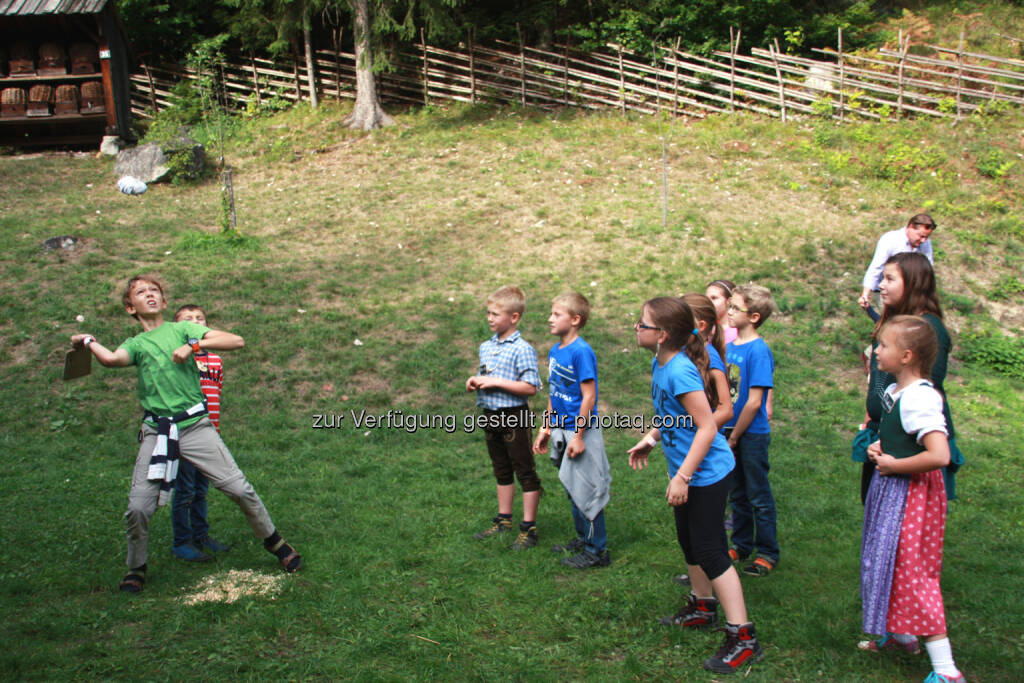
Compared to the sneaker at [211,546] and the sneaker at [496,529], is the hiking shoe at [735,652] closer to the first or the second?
the sneaker at [496,529]

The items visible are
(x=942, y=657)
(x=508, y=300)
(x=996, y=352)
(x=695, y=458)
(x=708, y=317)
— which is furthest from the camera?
(x=996, y=352)

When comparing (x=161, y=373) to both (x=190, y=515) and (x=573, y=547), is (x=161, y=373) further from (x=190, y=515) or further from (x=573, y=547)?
(x=573, y=547)

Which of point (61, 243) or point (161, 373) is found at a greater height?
point (61, 243)

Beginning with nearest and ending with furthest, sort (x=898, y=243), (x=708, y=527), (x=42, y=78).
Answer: (x=708, y=527) < (x=898, y=243) < (x=42, y=78)

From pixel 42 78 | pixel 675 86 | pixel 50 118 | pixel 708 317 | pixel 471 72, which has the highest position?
pixel 42 78

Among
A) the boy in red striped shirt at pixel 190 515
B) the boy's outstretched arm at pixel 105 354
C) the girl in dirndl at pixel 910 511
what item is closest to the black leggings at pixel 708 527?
the girl in dirndl at pixel 910 511

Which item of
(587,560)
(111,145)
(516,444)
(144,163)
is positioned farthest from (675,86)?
(587,560)

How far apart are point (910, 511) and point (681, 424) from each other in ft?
3.29

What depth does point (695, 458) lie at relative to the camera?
3305 mm

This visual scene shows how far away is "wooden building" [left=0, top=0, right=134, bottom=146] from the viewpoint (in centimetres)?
1680

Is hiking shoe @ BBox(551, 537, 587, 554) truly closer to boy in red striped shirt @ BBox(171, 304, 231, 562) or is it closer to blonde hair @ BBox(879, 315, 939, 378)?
boy in red striped shirt @ BBox(171, 304, 231, 562)

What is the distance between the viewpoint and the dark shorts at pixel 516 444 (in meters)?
4.70

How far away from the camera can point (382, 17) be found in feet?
51.3

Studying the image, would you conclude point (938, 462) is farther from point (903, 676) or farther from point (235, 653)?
point (235, 653)
